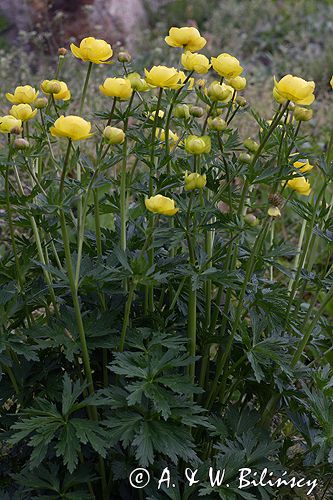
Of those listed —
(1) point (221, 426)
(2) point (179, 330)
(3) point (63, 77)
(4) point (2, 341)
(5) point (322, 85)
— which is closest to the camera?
(4) point (2, 341)

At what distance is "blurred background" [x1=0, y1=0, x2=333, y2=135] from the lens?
173 inches

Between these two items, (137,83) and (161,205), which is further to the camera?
(137,83)

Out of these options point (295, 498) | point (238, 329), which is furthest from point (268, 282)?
point (295, 498)

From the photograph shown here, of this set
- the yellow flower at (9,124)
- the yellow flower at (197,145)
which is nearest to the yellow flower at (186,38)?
the yellow flower at (197,145)

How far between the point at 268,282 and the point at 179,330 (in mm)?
226

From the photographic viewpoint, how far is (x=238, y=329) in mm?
1377

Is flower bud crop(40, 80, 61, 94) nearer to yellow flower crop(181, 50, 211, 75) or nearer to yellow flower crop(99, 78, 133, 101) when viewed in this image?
yellow flower crop(99, 78, 133, 101)

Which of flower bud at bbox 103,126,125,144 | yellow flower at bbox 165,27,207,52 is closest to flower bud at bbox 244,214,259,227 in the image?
flower bud at bbox 103,126,125,144

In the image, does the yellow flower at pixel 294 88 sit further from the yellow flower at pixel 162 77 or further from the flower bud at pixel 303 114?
the yellow flower at pixel 162 77

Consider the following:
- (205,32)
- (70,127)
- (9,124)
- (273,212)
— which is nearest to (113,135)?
(70,127)

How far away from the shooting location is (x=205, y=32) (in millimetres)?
5672

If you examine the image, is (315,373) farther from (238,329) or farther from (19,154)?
(19,154)

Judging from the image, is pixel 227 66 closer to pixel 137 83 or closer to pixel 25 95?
pixel 137 83

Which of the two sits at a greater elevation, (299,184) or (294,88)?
(294,88)
